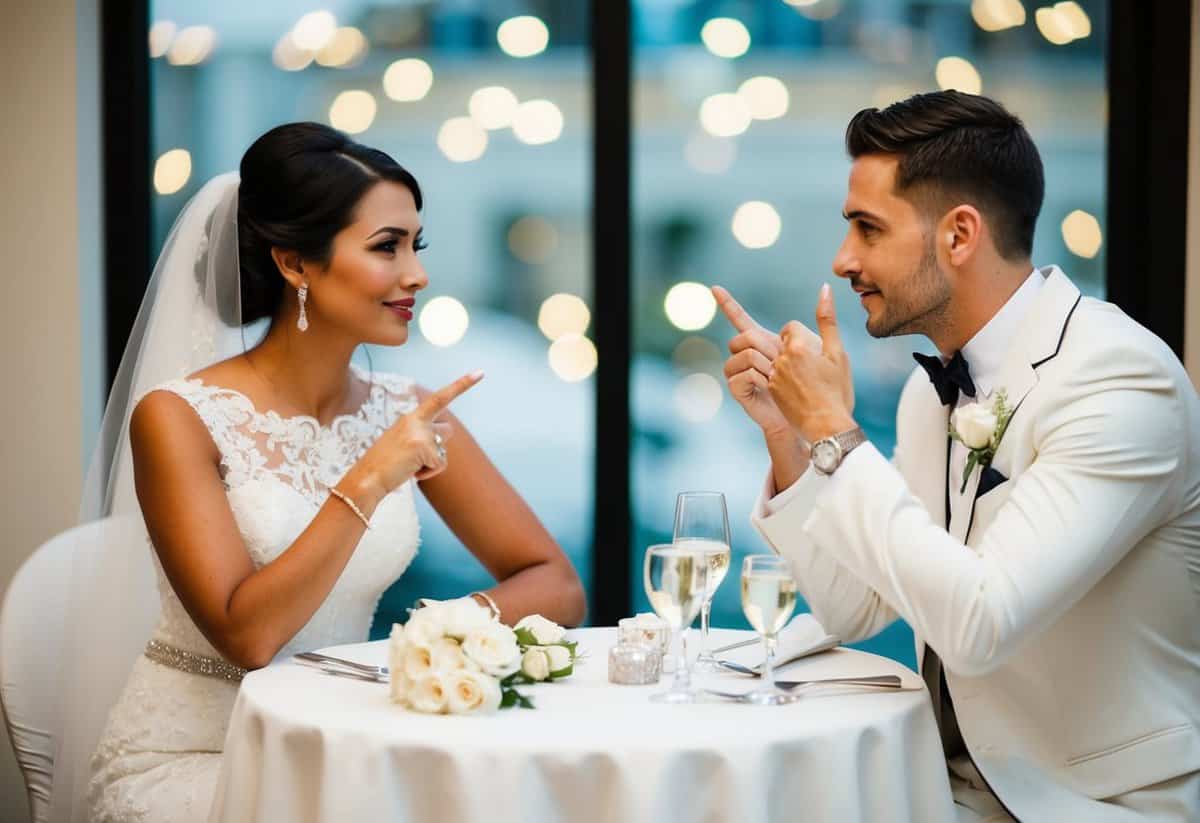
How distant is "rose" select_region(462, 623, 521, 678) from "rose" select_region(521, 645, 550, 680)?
132 mm

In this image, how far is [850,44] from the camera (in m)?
4.10

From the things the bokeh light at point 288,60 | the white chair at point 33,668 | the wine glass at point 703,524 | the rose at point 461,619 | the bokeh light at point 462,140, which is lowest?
the white chair at point 33,668

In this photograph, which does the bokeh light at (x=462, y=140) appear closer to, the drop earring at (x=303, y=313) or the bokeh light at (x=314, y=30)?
the bokeh light at (x=314, y=30)

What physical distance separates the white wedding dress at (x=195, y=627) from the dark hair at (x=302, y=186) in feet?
1.15

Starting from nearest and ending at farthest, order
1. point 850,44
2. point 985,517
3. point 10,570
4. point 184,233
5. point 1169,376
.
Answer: point 1169,376 → point 985,517 → point 184,233 → point 10,570 → point 850,44

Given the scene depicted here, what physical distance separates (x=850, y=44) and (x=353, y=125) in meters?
1.59

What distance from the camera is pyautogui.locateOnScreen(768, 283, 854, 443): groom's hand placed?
76.9 inches

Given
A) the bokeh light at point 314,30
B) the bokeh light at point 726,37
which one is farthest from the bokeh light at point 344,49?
the bokeh light at point 726,37

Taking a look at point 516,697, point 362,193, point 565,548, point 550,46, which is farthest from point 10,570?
point 516,697

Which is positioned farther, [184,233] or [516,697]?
[184,233]

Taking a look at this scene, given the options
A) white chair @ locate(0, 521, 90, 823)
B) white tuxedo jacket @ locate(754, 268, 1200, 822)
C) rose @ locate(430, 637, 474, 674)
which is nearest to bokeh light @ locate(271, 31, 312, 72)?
white chair @ locate(0, 521, 90, 823)

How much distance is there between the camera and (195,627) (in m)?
2.50

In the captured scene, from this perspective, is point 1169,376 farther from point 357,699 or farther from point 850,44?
point 850,44

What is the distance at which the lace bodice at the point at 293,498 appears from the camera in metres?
2.50
